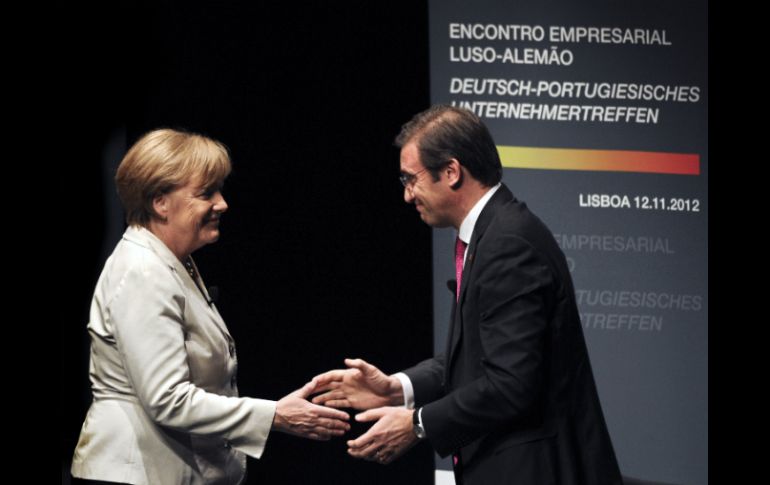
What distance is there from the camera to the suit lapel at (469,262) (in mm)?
2953

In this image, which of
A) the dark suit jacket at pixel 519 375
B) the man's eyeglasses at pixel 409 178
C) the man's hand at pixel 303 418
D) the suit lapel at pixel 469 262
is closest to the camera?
the dark suit jacket at pixel 519 375

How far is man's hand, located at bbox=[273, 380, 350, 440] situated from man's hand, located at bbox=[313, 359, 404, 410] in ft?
0.96

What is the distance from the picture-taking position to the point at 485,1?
475cm

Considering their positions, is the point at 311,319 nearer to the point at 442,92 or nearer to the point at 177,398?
the point at 442,92

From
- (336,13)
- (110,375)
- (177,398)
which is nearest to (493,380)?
(177,398)

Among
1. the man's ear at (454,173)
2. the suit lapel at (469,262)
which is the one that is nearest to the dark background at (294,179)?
the man's ear at (454,173)

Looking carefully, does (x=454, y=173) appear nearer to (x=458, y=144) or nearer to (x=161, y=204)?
(x=458, y=144)

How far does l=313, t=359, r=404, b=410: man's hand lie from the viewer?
11.4ft

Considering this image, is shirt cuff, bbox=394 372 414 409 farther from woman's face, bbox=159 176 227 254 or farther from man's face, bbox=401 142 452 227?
woman's face, bbox=159 176 227 254

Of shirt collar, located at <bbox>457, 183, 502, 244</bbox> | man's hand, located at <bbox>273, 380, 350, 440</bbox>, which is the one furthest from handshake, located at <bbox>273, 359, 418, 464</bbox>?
shirt collar, located at <bbox>457, 183, 502, 244</bbox>

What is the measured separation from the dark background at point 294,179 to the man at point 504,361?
1.81 metres

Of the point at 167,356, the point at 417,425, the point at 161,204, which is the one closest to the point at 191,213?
the point at 161,204

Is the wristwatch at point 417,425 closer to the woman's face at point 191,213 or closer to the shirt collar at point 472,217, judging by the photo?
the shirt collar at point 472,217

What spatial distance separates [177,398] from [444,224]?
93cm
